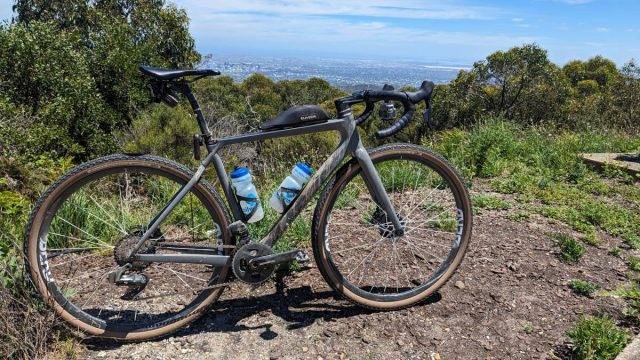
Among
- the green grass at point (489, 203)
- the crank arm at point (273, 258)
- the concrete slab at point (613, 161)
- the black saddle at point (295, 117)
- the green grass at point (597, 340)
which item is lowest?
the green grass at point (597, 340)

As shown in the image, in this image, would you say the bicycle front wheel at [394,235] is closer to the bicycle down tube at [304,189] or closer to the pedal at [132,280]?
the bicycle down tube at [304,189]

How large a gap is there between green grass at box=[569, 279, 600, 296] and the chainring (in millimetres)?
2141

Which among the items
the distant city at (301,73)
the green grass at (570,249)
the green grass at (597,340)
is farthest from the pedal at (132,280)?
the green grass at (570,249)

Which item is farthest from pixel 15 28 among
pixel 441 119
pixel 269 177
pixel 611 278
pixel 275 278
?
pixel 441 119

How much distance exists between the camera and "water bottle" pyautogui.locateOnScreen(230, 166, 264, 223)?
115 inches

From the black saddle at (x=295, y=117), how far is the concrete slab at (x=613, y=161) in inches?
201

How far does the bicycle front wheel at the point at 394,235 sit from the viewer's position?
10.0 feet

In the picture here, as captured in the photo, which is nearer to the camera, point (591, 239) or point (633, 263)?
point (633, 263)

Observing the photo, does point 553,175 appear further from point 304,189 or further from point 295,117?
point 295,117

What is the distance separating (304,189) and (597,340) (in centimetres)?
185

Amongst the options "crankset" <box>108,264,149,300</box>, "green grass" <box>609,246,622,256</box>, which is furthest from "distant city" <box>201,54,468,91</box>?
"green grass" <box>609,246,622,256</box>

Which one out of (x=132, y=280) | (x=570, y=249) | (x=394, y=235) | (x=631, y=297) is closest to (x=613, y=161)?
(x=570, y=249)

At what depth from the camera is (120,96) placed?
68.6 feet

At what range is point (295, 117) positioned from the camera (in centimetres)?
284
